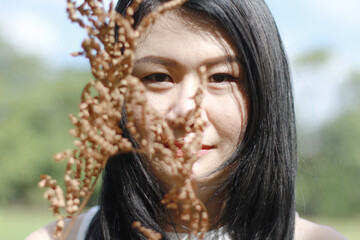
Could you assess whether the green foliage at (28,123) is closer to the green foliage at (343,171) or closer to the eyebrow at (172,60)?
the green foliage at (343,171)

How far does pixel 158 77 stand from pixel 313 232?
95 centimetres

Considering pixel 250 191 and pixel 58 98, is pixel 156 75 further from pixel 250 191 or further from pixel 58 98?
pixel 58 98

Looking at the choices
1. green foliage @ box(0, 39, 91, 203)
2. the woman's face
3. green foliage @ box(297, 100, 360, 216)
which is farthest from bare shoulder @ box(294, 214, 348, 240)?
green foliage @ box(0, 39, 91, 203)

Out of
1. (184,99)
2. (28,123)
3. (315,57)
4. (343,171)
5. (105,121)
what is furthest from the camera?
(315,57)

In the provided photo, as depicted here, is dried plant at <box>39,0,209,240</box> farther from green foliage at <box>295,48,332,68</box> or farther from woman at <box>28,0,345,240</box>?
green foliage at <box>295,48,332,68</box>

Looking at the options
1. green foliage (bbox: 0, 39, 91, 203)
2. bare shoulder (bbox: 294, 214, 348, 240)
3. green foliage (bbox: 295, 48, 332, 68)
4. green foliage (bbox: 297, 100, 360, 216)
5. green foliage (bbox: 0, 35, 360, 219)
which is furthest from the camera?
green foliage (bbox: 295, 48, 332, 68)

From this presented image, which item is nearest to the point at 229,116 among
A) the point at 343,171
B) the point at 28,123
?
the point at 343,171

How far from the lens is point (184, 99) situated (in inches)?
56.4

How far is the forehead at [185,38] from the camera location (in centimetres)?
152

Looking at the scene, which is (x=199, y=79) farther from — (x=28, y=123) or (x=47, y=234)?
(x=28, y=123)

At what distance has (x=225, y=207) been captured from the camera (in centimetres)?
178

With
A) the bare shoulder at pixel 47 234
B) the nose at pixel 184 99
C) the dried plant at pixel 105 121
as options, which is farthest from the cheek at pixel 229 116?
the bare shoulder at pixel 47 234

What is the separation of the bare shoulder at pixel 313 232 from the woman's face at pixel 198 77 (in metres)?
0.57

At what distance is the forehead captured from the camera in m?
1.52
